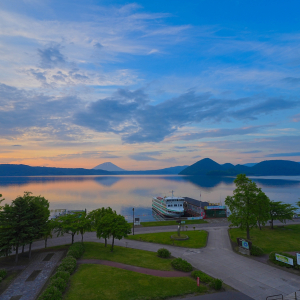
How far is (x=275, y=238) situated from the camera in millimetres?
39531

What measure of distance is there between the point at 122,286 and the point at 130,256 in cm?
943

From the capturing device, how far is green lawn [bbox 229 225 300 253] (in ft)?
111

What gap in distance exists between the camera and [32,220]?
3030 centimetres

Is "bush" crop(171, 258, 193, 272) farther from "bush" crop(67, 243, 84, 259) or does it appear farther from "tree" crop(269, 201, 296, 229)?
"tree" crop(269, 201, 296, 229)

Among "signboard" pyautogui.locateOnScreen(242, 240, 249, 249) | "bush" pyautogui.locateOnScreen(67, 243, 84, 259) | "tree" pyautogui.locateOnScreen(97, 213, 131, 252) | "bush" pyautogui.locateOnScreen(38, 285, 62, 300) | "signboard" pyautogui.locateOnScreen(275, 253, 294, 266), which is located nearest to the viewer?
"bush" pyautogui.locateOnScreen(38, 285, 62, 300)

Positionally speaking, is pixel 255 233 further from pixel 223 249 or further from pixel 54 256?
pixel 54 256

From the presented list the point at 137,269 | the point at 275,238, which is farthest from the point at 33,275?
the point at 275,238

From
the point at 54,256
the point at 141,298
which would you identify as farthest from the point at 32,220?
the point at 141,298

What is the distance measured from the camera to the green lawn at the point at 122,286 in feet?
62.2

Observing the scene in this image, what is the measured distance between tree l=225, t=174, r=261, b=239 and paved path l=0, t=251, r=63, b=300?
1201 inches

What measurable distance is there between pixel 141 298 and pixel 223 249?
2046 cm

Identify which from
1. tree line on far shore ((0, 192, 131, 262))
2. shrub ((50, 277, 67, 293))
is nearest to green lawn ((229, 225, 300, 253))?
tree line on far shore ((0, 192, 131, 262))

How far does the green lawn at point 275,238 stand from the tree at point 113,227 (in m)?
22.3

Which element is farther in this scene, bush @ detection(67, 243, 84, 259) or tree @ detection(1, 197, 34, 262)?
bush @ detection(67, 243, 84, 259)
